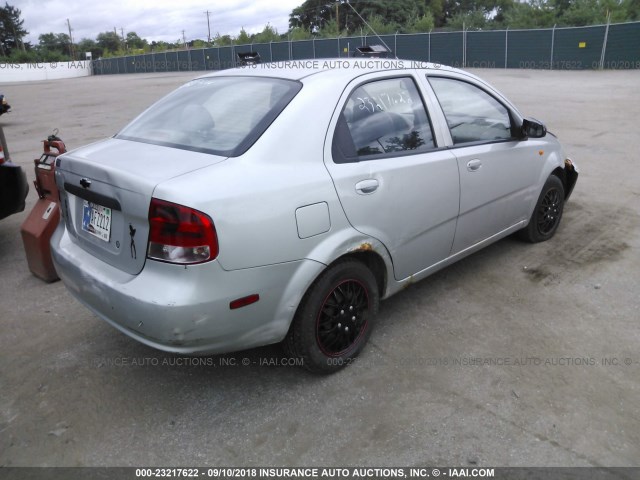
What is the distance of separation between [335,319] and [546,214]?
270cm

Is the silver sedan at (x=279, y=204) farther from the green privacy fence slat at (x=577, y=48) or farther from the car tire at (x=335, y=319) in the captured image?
the green privacy fence slat at (x=577, y=48)

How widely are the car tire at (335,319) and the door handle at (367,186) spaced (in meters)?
0.39

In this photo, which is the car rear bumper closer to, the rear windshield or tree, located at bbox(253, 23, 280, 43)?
the rear windshield

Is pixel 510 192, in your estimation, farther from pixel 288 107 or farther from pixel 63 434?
pixel 63 434

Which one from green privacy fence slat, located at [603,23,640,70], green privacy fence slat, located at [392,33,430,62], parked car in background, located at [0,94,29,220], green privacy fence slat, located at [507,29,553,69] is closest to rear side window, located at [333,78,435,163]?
parked car in background, located at [0,94,29,220]

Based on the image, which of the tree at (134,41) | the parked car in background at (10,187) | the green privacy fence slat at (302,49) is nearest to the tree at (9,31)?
the tree at (134,41)

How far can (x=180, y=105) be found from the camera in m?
3.38

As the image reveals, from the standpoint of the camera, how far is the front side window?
12.0ft

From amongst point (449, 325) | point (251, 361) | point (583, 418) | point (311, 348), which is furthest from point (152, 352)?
point (583, 418)

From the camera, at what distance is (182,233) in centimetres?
238

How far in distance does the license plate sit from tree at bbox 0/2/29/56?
94.2 metres

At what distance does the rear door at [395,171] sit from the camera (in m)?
2.94

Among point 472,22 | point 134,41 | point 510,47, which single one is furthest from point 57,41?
point 510,47

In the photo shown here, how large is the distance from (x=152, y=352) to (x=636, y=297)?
10.9 feet
